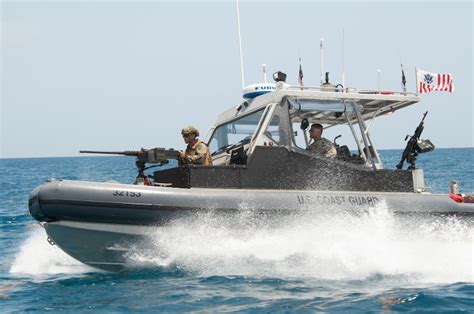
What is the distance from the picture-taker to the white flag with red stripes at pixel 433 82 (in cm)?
923

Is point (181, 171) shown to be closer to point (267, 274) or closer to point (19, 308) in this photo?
point (267, 274)

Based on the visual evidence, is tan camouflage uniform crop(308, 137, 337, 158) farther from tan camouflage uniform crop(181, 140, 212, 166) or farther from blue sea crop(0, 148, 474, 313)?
tan camouflage uniform crop(181, 140, 212, 166)

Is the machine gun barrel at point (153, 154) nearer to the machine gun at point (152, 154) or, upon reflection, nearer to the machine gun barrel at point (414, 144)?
the machine gun at point (152, 154)

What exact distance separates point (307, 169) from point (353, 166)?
0.64 m

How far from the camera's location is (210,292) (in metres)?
6.87

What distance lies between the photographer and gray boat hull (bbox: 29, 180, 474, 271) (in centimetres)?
753

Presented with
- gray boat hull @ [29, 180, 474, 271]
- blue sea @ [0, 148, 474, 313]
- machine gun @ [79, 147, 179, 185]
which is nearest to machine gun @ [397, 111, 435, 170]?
blue sea @ [0, 148, 474, 313]

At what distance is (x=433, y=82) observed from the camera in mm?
9297

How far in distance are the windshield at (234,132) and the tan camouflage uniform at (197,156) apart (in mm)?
694

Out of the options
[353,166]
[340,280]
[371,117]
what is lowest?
[340,280]

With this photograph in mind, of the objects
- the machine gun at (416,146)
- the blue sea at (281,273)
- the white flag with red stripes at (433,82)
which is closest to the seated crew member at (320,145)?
the blue sea at (281,273)

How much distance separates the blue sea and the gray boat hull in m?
0.18

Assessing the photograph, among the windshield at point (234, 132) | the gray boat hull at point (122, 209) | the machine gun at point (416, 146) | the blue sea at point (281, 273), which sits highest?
the windshield at point (234, 132)

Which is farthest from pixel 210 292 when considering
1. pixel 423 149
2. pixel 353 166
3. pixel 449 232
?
pixel 423 149
